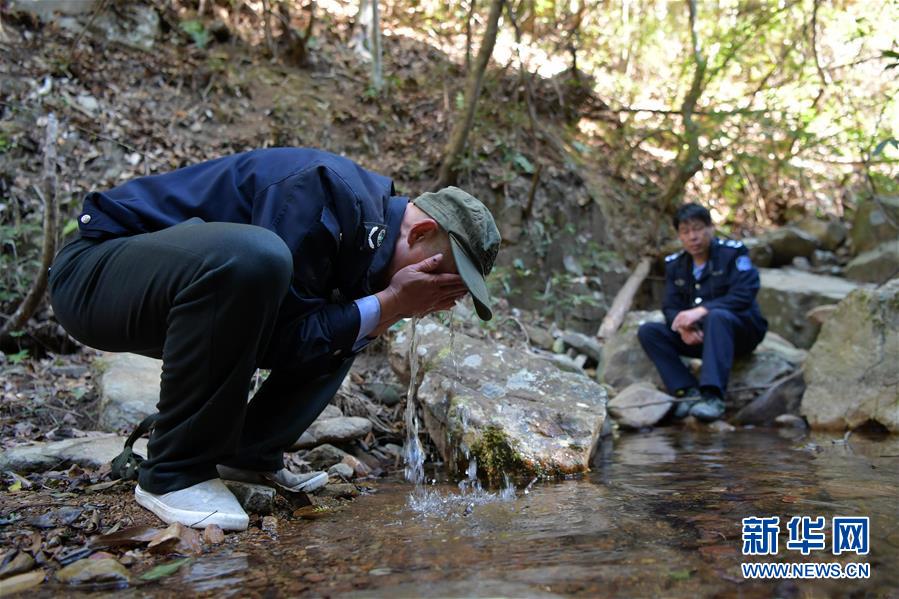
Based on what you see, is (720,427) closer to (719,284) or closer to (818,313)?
(719,284)

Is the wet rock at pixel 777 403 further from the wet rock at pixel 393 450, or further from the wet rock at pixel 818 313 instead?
the wet rock at pixel 393 450

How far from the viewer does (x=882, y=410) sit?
3.98m

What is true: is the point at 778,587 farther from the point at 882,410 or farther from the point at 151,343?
the point at 882,410

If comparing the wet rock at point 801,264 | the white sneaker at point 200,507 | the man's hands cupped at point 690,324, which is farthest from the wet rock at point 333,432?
the wet rock at point 801,264

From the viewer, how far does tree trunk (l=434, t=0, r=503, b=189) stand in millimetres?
5590

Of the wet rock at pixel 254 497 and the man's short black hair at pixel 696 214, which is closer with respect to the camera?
the wet rock at pixel 254 497

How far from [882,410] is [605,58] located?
725 centimetres

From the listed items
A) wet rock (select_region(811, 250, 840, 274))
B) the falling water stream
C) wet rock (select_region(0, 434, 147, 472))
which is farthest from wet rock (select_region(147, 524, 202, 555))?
wet rock (select_region(811, 250, 840, 274))

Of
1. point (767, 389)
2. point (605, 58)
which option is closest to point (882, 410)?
point (767, 389)

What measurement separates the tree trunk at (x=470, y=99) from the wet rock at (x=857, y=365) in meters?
3.35

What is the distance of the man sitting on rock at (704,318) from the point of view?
475 centimetres

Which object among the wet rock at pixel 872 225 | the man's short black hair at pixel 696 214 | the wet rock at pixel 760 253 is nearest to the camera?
the man's short black hair at pixel 696 214

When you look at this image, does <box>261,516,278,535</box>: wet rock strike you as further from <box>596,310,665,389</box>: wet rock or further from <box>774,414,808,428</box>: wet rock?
<box>596,310,665,389</box>: wet rock

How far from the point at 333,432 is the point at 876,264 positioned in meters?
6.71
